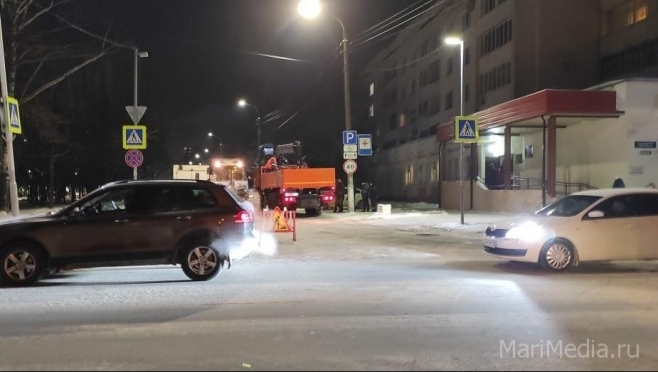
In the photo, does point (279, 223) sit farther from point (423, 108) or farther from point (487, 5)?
point (423, 108)

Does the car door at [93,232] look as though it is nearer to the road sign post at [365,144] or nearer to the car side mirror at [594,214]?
the car side mirror at [594,214]

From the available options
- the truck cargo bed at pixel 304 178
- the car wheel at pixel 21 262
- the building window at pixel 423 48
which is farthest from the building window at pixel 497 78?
the car wheel at pixel 21 262

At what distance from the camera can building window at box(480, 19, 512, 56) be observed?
41.7 m

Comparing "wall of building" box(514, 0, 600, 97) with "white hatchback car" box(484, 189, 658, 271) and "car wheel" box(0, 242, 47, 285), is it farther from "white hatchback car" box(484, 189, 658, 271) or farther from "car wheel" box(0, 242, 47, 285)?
"car wheel" box(0, 242, 47, 285)

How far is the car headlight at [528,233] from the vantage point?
34.8ft

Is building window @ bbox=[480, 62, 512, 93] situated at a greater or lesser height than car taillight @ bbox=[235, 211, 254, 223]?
greater

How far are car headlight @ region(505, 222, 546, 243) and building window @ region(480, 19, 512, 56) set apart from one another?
33.8 metres

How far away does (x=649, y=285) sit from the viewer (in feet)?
30.7

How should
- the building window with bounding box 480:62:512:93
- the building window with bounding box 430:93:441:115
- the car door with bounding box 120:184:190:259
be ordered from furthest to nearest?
1. the building window with bounding box 430:93:441:115
2. the building window with bounding box 480:62:512:93
3. the car door with bounding box 120:184:190:259

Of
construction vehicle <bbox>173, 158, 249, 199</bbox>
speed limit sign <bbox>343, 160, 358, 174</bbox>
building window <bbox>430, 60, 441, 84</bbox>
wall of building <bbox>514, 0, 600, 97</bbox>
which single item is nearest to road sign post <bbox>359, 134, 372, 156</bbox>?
speed limit sign <bbox>343, 160, 358, 174</bbox>

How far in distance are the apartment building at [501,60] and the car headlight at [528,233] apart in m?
22.0

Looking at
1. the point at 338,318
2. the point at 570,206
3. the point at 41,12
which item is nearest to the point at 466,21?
the point at 41,12

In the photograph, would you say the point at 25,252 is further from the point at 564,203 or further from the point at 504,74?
the point at 504,74

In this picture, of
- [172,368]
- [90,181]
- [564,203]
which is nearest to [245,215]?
[172,368]
